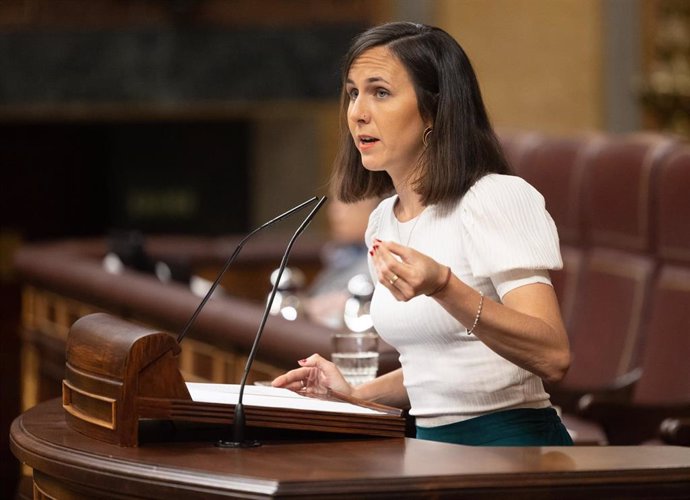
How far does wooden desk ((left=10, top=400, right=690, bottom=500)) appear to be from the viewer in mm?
1792

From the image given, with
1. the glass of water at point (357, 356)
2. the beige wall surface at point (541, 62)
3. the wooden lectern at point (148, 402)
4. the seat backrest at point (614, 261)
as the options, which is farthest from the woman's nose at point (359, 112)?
the beige wall surface at point (541, 62)

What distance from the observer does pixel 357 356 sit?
2.88 m

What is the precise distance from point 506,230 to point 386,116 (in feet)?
0.93

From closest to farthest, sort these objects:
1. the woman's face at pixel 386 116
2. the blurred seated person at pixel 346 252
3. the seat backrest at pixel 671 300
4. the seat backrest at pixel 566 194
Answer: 1. the woman's face at pixel 386 116
2. the seat backrest at pixel 671 300
3. the seat backrest at pixel 566 194
4. the blurred seated person at pixel 346 252

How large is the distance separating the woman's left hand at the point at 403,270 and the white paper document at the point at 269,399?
0.23 m

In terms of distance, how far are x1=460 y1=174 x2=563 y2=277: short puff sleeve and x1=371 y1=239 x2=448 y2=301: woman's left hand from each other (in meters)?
0.23

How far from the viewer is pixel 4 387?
22.1 ft

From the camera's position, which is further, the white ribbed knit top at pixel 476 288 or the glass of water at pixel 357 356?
the glass of water at pixel 357 356

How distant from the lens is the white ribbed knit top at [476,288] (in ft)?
7.20

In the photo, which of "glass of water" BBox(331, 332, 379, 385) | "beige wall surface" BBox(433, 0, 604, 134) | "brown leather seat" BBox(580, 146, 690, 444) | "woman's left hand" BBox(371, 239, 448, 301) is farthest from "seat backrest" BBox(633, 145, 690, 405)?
"beige wall surface" BBox(433, 0, 604, 134)

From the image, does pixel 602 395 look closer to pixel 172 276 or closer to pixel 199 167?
pixel 172 276

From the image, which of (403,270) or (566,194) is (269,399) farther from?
(566,194)

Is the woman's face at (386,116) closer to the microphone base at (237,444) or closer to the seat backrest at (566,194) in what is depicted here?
the microphone base at (237,444)

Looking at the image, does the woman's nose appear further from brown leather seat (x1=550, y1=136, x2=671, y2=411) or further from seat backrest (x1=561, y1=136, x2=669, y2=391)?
seat backrest (x1=561, y1=136, x2=669, y2=391)
